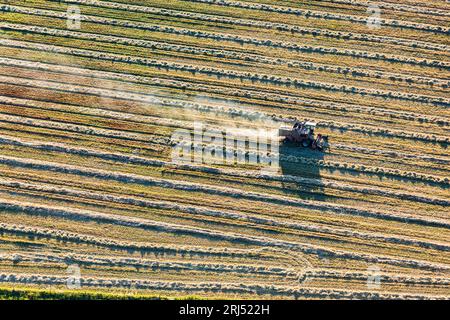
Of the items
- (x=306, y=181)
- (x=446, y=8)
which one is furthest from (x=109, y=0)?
(x=446, y=8)

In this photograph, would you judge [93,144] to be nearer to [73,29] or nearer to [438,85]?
[73,29]

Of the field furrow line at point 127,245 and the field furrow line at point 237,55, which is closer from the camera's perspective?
the field furrow line at point 127,245

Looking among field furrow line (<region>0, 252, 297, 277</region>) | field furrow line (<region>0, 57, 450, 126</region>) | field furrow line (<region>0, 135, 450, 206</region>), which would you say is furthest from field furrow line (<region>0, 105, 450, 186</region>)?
field furrow line (<region>0, 252, 297, 277</region>)

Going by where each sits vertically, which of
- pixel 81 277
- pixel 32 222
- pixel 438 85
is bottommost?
pixel 81 277

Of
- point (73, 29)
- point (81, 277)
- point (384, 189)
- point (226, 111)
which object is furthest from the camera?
point (73, 29)

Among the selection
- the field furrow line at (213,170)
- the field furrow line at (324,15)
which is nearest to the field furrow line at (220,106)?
the field furrow line at (213,170)

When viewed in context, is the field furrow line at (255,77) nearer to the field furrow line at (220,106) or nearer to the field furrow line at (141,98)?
the field furrow line at (220,106)

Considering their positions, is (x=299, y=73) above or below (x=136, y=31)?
below

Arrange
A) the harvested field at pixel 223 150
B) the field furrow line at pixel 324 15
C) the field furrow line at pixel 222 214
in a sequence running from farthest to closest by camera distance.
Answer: the field furrow line at pixel 324 15 < the field furrow line at pixel 222 214 < the harvested field at pixel 223 150
